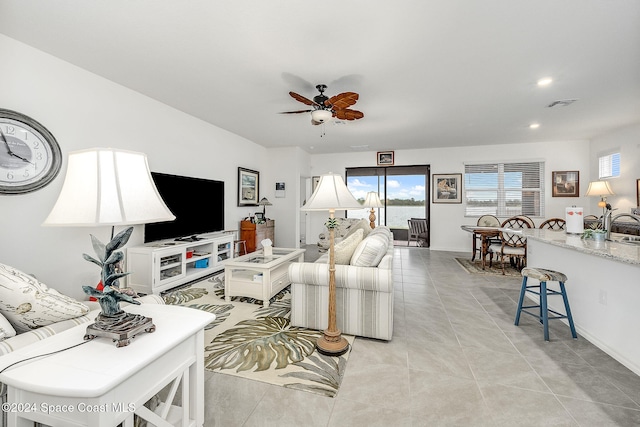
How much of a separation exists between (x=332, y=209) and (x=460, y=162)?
5.63 meters

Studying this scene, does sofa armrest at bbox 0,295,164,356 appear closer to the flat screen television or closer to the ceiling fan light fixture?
the flat screen television

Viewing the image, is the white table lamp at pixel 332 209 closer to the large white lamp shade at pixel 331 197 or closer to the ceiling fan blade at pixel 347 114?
the large white lamp shade at pixel 331 197

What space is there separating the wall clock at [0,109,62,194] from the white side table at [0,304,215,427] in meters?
2.07

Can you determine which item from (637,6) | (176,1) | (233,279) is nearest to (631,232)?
(637,6)

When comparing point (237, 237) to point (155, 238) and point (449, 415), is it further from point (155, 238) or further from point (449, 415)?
point (449, 415)

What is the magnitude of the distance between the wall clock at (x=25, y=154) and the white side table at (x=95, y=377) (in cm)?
207

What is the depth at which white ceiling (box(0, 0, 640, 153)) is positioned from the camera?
6.17 feet

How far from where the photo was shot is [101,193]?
93cm

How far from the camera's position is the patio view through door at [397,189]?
6777mm

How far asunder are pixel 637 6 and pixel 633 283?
1958mm

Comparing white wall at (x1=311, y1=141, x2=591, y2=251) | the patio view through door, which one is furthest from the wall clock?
the patio view through door

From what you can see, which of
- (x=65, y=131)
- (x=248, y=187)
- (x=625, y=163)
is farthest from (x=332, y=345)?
(x=625, y=163)

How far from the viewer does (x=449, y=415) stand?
1.45 m

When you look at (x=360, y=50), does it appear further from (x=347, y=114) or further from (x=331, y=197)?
(x=331, y=197)
